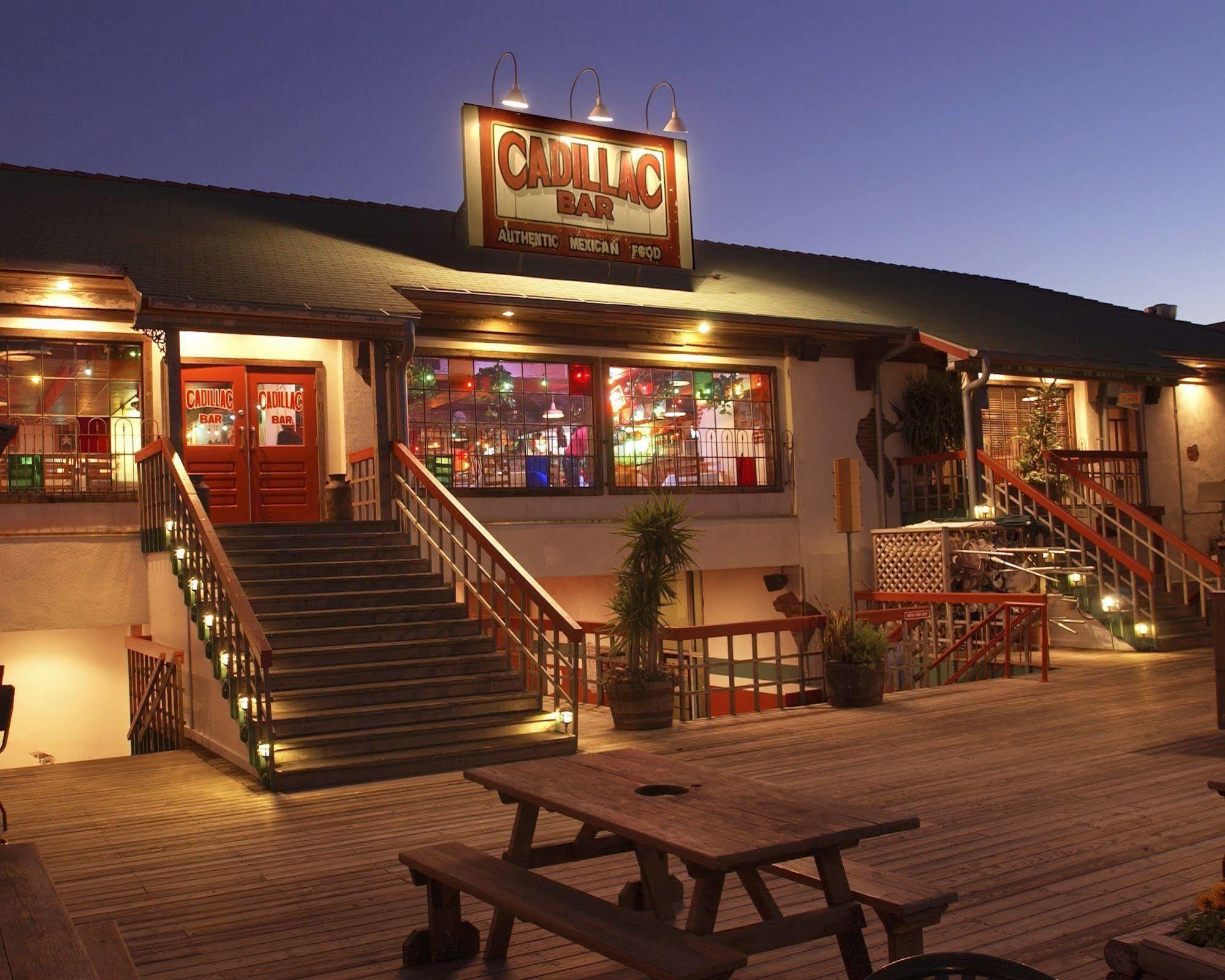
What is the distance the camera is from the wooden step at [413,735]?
871cm

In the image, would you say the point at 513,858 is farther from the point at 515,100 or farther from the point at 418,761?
the point at 515,100

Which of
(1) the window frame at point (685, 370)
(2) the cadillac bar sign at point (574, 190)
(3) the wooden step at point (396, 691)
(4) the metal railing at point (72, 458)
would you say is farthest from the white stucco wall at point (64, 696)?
(2) the cadillac bar sign at point (574, 190)

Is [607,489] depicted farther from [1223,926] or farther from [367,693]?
[1223,926]

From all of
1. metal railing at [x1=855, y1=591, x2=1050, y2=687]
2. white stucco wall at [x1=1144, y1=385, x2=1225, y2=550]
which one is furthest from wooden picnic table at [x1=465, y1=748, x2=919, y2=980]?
white stucco wall at [x1=1144, y1=385, x2=1225, y2=550]

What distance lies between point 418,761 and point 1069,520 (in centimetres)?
978

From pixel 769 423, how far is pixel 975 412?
2.81 m

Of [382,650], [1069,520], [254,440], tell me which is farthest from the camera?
[1069,520]

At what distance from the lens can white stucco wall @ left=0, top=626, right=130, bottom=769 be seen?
13953 millimetres

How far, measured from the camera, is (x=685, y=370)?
16516 mm

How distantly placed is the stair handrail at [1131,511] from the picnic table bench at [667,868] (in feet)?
38.5

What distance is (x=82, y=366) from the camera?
13016 mm

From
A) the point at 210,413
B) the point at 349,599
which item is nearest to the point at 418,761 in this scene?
the point at 349,599

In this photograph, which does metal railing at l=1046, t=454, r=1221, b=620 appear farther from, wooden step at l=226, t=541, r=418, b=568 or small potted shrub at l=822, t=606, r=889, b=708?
wooden step at l=226, t=541, r=418, b=568

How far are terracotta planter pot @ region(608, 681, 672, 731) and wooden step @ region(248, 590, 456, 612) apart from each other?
186cm
